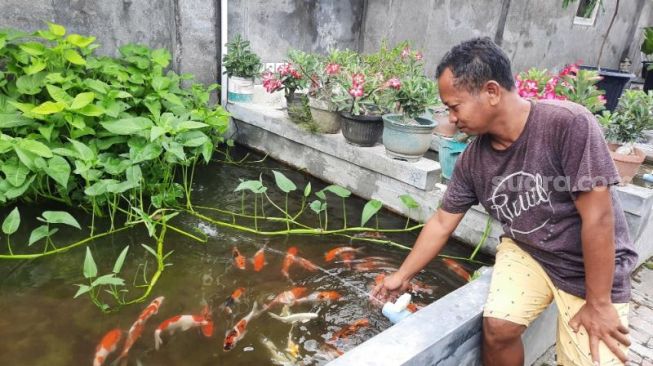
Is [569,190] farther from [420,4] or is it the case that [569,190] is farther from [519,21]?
[519,21]

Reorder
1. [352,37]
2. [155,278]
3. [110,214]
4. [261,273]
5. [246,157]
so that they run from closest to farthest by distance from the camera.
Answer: [155,278]
[261,273]
[110,214]
[246,157]
[352,37]

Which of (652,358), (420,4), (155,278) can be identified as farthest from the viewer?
(420,4)

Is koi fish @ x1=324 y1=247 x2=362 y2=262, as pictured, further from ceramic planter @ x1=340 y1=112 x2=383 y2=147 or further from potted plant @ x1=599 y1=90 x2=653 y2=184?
potted plant @ x1=599 y1=90 x2=653 y2=184

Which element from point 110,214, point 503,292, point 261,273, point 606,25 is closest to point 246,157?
point 110,214

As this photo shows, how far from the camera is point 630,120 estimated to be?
3988 millimetres

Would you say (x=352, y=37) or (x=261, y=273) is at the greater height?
(x=352, y=37)

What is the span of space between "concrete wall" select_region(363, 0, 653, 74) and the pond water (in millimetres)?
4485

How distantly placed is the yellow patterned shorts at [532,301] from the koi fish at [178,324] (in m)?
1.84

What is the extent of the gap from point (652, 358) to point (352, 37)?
24.1ft

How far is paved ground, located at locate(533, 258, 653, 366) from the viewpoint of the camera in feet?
9.01

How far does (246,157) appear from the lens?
6105 mm

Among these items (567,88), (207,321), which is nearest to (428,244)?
(207,321)

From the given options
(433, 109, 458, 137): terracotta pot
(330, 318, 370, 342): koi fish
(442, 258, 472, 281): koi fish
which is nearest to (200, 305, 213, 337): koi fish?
(330, 318, 370, 342): koi fish

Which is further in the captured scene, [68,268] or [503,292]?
[68,268]
